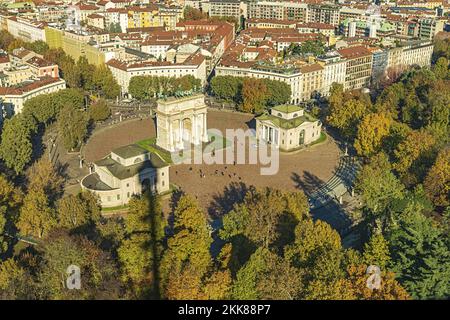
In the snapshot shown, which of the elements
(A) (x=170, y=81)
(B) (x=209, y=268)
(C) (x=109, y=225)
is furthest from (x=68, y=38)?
(B) (x=209, y=268)

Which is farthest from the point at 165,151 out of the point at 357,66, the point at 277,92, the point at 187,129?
the point at 357,66

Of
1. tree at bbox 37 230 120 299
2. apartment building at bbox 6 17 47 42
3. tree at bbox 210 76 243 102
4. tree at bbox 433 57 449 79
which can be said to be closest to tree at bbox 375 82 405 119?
tree at bbox 433 57 449 79

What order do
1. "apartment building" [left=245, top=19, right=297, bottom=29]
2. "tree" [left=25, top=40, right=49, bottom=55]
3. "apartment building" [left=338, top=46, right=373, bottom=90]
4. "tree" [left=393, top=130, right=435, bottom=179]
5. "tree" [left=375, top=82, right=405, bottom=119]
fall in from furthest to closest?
"apartment building" [left=245, top=19, right=297, bottom=29] → "tree" [left=25, top=40, right=49, bottom=55] → "apartment building" [left=338, top=46, right=373, bottom=90] → "tree" [left=375, top=82, right=405, bottom=119] → "tree" [left=393, top=130, right=435, bottom=179]

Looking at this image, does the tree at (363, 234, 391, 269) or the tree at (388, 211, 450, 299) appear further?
the tree at (363, 234, 391, 269)

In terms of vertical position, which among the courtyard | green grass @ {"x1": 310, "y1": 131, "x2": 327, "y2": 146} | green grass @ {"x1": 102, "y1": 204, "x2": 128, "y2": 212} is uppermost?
green grass @ {"x1": 310, "y1": 131, "x2": 327, "y2": 146}

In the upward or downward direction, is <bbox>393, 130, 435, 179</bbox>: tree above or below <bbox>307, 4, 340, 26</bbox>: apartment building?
below

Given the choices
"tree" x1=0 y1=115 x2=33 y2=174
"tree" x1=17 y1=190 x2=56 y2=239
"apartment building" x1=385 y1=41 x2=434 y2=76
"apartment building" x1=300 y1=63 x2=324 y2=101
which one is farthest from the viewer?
"apartment building" x1=385 y1=41 x2=434 y2=76

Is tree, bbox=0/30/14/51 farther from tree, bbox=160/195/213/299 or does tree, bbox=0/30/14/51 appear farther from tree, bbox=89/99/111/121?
tree, bbox=160/195/213/299

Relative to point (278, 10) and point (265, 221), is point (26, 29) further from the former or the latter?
point (265, 221)
